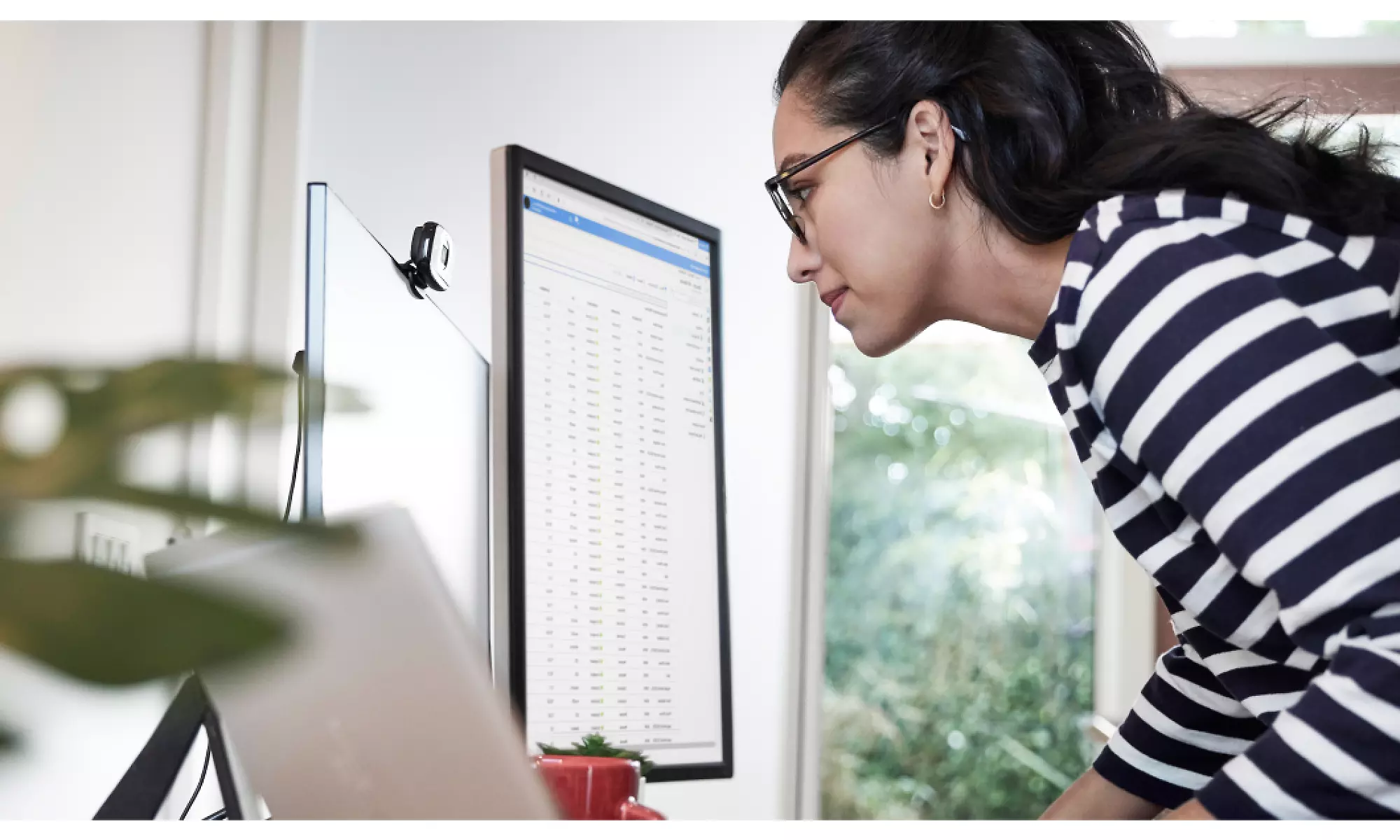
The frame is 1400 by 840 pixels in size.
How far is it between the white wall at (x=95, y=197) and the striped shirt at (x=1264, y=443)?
0.72m

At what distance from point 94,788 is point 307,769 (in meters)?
0.94

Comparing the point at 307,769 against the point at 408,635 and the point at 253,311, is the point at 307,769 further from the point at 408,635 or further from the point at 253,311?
the point at 253,311

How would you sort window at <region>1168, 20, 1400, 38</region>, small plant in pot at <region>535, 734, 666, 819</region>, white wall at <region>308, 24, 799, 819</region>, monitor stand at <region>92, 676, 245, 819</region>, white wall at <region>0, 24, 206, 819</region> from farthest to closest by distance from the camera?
1. window at <region>1168, 20, 1400, 38</region>
2. white wall at <region>308, 24, 799, 819</region>
3. white wall at <region>0, 24, 206, 819</region>
4. small plant in pot at <region>535, 734, 666, 819</region>
5. monitor stand at <region>92, 676, 245, 819</region>

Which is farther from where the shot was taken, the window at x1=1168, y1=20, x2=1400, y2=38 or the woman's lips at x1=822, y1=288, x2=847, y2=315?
the window at x1=1168, y1=20, x2=1400, y2=38

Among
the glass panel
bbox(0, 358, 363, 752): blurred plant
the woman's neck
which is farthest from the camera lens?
the glass panel

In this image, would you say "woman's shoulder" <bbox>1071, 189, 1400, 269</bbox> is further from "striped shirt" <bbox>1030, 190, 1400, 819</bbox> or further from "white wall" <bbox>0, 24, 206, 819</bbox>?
"white wall" <bbox>0, 24, 206, 819</bbox>

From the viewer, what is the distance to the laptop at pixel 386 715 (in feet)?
1.13

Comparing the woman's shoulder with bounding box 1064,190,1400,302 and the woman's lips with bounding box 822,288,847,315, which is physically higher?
the woman's lips with bounding box 822,288,847,315

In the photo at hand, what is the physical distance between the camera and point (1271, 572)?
0.60 meters

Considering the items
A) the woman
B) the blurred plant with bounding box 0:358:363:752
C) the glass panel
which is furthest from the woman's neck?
the glass panel

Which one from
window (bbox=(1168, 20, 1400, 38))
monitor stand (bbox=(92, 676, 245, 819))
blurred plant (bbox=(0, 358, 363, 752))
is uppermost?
window (bbox=(1168, 20, 1400, 38))

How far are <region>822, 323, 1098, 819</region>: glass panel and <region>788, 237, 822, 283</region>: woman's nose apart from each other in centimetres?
278

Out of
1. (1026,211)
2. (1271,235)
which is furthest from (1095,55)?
(1271,235)

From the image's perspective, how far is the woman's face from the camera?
96cm
